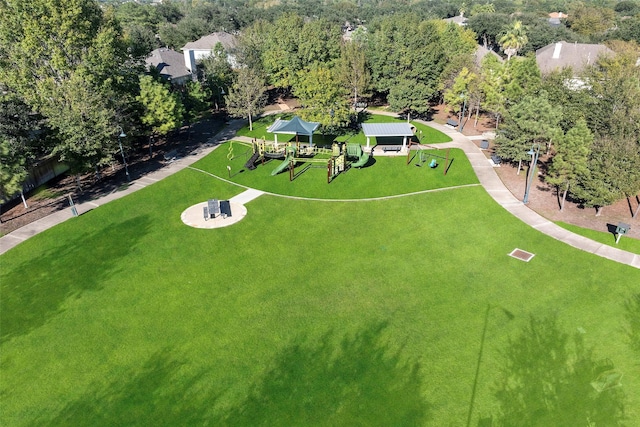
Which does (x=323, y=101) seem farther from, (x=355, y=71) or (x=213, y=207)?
(x=213, y=207)

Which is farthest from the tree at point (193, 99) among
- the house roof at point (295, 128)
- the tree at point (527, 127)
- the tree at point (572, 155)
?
the tree at point (572, 155)

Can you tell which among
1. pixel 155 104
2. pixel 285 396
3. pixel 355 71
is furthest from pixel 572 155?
pixel 155 104

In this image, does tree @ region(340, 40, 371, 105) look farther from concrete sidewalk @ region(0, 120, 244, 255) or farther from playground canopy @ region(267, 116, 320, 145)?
concrete sidewalk @ region(0, 120, 244, 255)

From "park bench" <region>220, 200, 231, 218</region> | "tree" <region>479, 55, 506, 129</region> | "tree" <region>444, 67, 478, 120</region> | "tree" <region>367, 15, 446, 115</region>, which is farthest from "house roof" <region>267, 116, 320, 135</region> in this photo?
"tree" <region>479, 55, 506, 129</region>

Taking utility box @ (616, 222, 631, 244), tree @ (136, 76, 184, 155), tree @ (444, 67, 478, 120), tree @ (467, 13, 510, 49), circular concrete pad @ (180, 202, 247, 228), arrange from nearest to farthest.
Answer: utility box @ (616, 222, 631, 244)
circular concrete pad @ (180, 202, 247, 228)
tree @ (136, 76, 184, 155)
tree @ (444, 67, 478, 120)
tree @ (467, 13, 510, 49)

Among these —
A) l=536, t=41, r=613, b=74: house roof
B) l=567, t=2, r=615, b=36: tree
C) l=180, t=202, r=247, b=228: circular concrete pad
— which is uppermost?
l=567, t=2, r=615, b=36: tree
